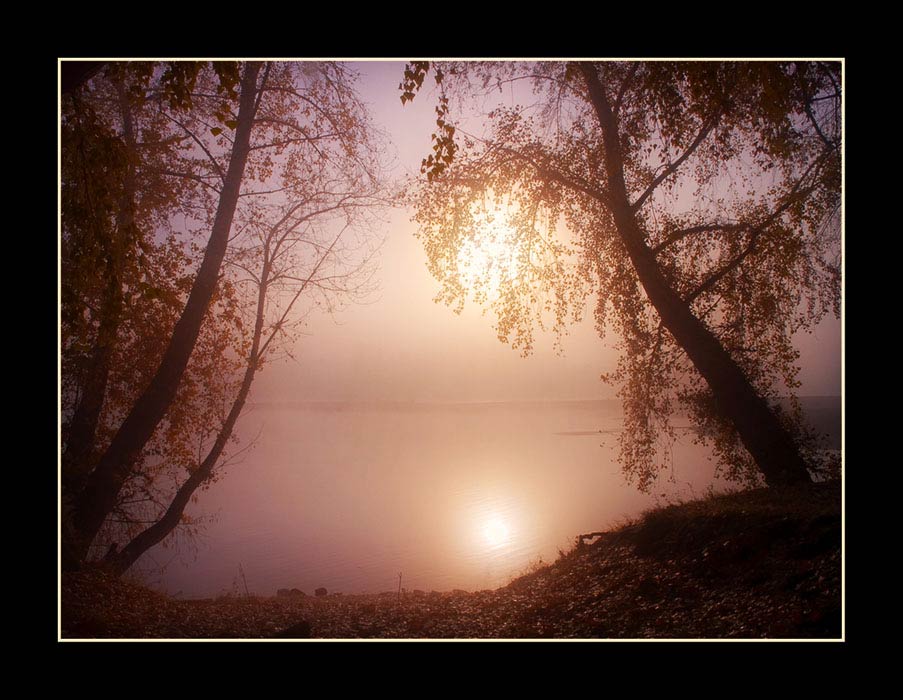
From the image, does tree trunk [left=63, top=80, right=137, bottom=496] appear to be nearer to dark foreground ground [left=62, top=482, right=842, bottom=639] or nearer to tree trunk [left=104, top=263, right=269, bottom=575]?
dark foreground ground [left=62, top=482, right=842, bottom=639]

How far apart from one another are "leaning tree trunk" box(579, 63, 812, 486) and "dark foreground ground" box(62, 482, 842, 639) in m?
0.66

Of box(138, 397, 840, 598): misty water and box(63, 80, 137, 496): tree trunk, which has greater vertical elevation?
box(63, 80, 137, 496): tree trunk

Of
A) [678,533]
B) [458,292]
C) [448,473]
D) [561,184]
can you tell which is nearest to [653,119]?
[561,184]

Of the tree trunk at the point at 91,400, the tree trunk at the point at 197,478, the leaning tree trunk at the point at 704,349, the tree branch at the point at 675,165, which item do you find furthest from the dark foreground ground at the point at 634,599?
the tree branch at the point at 675,165

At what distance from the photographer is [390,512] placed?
14758mm

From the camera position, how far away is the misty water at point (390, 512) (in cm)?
998

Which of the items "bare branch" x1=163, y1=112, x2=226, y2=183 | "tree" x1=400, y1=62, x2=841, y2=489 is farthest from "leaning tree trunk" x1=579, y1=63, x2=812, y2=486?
"bare branch" x1=163, y1=112, x2=226, y2=183

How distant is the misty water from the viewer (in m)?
9.98

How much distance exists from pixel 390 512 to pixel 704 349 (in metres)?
10.7

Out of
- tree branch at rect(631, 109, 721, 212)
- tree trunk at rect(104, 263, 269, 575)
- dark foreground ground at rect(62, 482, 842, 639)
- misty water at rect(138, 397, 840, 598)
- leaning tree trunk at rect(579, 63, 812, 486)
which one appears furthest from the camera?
misty water at rect(138, 397, 840, 598)

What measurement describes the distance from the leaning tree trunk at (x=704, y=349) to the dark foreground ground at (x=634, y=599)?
66 centimetres

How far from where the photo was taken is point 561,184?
731 cm

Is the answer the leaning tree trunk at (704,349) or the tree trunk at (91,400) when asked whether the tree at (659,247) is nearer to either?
the leaning tree trunk at (704,349)
